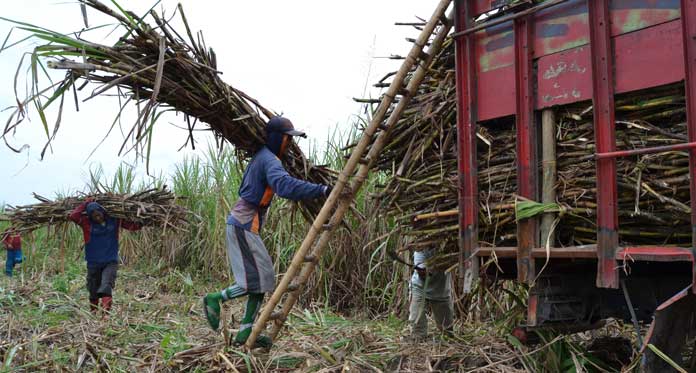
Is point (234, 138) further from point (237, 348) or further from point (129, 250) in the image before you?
point (129, 250)

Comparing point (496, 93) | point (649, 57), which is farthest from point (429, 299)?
point (649, 57)

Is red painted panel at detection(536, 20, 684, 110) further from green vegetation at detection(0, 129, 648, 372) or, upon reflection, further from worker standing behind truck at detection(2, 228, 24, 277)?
Result: worker standing behind truck at detection(2, 228, 24, 277)

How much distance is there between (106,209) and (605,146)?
5863 mm

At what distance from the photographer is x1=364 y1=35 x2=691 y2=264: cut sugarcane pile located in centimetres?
281

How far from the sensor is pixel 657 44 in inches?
108

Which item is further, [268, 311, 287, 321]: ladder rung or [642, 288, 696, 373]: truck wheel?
[268, 311, 287, 321]: ladder rung

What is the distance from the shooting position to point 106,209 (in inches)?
289

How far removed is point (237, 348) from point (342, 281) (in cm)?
281

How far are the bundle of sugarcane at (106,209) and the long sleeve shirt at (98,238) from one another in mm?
170

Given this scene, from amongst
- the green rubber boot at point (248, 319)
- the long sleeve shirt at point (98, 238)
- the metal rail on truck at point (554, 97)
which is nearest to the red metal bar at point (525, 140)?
the metal rail on truck at point (554, 97)

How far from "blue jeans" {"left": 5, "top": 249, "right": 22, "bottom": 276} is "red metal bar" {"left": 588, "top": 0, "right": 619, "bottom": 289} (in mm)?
9938

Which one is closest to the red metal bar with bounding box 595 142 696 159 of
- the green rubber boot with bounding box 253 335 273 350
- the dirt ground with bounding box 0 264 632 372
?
the dirt ground with bounding box 0 264 632 372

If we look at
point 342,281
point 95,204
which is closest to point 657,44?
point 342,281

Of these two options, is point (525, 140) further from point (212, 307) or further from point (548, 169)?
point (212, 307)
